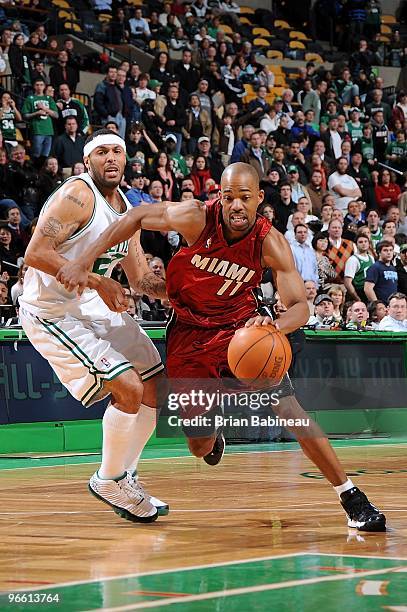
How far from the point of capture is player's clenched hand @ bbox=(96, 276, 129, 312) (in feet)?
18.5

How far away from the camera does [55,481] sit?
337 inches

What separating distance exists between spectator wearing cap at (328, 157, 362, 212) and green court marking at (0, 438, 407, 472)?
643 centimetres

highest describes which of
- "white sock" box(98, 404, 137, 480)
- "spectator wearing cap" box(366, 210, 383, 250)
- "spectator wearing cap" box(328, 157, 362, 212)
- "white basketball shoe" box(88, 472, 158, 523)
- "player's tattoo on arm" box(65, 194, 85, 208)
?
"player's tattoo on arm" box(65, 194, 85, 208)

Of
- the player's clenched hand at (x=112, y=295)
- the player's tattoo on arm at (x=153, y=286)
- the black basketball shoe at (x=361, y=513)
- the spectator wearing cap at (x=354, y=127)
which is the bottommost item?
the spectator wearing cap at (x=354, y=127)

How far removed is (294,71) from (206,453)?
20286 mm

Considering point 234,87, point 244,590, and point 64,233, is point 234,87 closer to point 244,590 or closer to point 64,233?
point 64,233

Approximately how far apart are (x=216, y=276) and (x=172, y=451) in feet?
19.6

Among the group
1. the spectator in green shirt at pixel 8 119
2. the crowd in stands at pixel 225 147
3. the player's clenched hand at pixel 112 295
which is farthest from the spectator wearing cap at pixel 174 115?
the player's clenched hand at pixel 112 295

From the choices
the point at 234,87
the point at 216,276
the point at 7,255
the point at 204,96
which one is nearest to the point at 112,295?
the point at 216,276

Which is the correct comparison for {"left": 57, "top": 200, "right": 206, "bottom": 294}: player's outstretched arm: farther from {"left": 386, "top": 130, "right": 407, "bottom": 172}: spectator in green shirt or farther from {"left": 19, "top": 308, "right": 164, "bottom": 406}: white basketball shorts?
{"left": 386, "top": 130, "right": 407, "bottom": 172}: spectator in green shirt

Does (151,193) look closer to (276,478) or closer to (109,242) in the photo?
(276,478)

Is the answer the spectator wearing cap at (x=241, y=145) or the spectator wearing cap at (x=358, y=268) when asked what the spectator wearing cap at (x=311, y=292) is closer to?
the spectator wearing cap at (x=358, y=268)

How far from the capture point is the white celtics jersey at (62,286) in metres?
6.04

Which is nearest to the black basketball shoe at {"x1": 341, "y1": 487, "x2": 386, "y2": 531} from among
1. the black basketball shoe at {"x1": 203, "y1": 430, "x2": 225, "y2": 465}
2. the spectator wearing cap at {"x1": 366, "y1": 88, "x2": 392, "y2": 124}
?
the black basketball shoe at {"x1": 203, "y1": 430, "x2": 225, "y2": 465}
